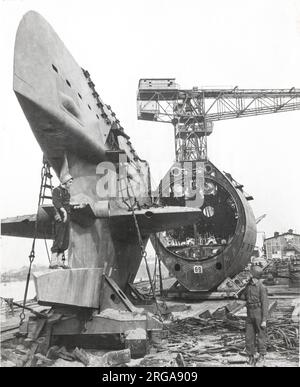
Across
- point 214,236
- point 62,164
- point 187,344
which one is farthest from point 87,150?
point 214,236

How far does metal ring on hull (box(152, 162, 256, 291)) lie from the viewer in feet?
39.4

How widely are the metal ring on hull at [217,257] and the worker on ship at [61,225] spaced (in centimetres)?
585

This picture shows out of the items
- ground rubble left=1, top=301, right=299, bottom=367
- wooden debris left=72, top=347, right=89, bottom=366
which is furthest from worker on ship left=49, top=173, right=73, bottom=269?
ground rubble left=1, top=301, right=299, bottom=367

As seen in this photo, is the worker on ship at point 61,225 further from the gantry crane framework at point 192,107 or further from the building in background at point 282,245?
the building in background at point 282,245

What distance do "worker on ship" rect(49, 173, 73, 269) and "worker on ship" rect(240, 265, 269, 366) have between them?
2829 millimetres

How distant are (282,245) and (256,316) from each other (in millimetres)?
30873

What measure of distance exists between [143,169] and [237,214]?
3115 mm

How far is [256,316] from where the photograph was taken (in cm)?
613

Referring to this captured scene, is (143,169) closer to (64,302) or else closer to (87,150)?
(87,150)

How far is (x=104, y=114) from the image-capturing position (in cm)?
877

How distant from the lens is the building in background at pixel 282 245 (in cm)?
3301
